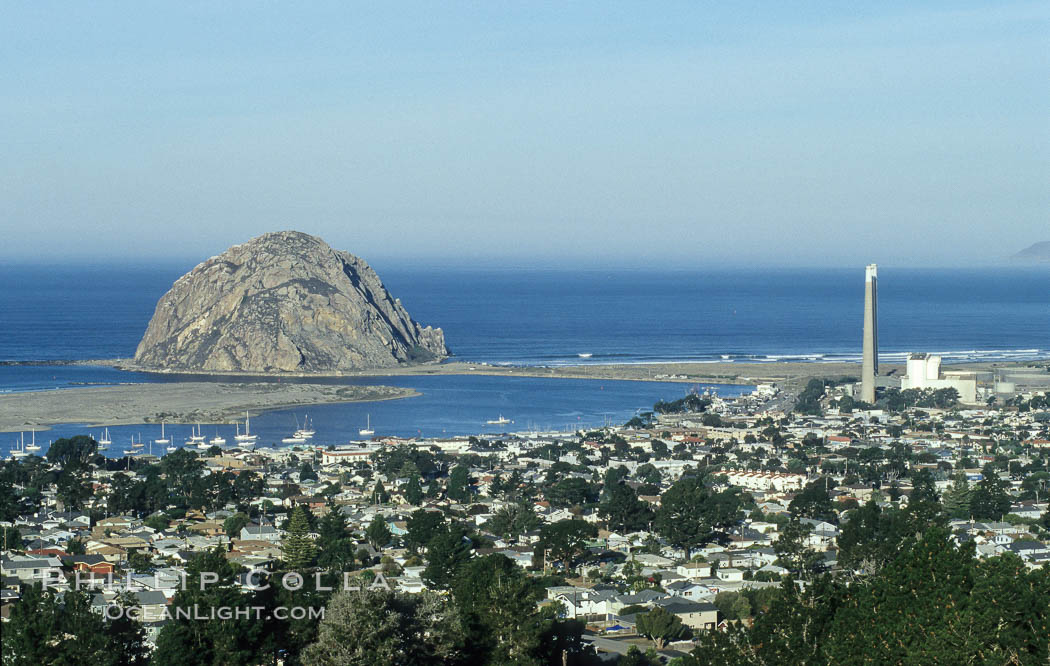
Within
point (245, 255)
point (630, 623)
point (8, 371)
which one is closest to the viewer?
point (630, 623)

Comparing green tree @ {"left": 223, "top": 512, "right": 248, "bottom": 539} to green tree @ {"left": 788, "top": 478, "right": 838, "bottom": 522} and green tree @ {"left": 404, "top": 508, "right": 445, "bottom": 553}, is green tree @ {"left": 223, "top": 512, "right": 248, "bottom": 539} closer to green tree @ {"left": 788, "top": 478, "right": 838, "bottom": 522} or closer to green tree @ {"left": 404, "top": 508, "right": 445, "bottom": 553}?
green tree @ {"left": 404, "top": 508, "right": 445, "bottom": 553}

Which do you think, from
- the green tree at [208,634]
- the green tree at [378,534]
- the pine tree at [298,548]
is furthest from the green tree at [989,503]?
the green tree at [208,634]

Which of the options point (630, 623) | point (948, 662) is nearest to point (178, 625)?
point (948, 662)

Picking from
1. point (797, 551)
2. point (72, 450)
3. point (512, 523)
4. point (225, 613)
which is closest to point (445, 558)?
point (512, 523)

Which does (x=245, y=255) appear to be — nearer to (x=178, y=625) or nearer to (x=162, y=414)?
(x=162, y=414)

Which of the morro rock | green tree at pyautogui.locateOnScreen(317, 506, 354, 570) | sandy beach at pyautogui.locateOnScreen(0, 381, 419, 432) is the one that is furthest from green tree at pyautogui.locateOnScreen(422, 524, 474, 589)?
the morro rock

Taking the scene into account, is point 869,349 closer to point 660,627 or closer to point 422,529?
point 422,529

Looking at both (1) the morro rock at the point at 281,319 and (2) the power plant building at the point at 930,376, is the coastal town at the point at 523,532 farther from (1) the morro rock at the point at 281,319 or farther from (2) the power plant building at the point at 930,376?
(1) the morro rock at the point at 281,319
